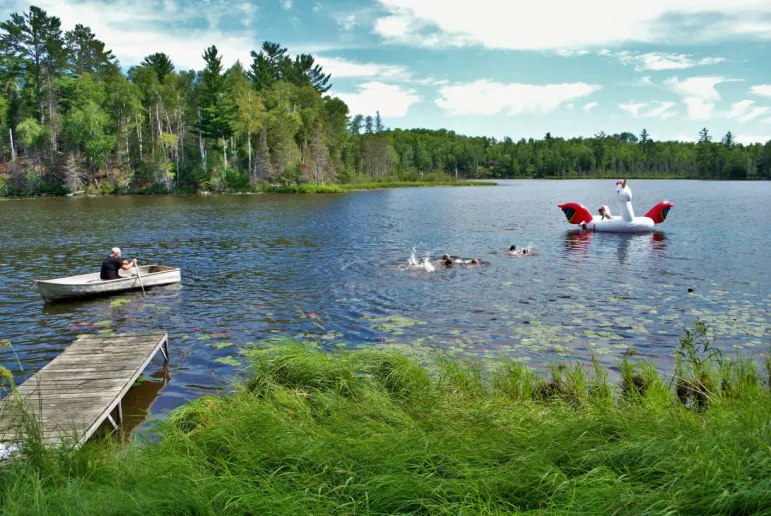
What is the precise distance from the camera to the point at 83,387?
8.91 metres

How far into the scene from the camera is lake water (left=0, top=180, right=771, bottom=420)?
12453mm

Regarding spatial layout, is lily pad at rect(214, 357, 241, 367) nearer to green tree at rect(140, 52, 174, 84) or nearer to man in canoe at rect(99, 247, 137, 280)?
man in canoe at rect(99, 247, 137, 280)

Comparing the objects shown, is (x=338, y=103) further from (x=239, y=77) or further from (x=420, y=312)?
(x=420, y=312)

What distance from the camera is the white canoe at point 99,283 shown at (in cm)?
1680

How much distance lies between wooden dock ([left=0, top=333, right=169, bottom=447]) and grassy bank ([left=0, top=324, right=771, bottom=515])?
3.72 ft

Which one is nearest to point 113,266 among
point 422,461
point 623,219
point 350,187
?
point 422,461

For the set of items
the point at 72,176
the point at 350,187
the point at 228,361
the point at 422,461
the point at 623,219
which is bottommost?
the point at 228,361

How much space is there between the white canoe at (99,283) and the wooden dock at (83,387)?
243 inches

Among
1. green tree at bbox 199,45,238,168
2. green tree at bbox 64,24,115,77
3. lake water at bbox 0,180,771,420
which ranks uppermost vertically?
green tree at bbox 64,24,115,77

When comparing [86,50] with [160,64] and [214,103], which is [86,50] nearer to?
[160,64]

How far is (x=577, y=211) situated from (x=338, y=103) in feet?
270

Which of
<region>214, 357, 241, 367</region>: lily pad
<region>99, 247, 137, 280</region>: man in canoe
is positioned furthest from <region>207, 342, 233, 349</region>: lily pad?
<region>99, 247, 137, 280</region>: man in canoe

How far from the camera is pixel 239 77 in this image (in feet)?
293

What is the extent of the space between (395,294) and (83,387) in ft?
35.1
